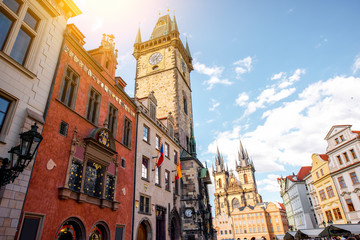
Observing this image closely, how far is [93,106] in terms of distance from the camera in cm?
1302

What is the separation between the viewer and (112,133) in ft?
46.6

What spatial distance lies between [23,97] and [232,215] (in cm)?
10438

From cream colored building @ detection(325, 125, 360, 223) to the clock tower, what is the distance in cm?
1938

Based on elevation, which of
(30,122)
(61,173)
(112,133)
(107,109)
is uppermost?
(107,109)

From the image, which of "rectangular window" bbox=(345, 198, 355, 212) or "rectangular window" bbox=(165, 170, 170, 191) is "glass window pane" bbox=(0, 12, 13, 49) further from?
"rectangular window" bbox=(345, 198, 355, 212)

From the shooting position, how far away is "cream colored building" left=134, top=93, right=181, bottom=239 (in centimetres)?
1576

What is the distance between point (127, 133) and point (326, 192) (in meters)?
31.4

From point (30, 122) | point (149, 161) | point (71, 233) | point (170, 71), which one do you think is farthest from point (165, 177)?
point (170, 71)

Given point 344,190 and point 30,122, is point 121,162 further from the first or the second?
point 344,190

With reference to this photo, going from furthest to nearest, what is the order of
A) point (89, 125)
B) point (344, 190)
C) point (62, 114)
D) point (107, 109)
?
1. point (344, 190)
2. point (107, 109)
3. point (89, 125)
4. point (62, 114)

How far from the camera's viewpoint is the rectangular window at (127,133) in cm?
1573

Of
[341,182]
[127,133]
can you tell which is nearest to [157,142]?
[127,133]

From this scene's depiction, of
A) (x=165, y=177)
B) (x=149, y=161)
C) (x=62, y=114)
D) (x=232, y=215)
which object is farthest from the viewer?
(x=232, y=215)

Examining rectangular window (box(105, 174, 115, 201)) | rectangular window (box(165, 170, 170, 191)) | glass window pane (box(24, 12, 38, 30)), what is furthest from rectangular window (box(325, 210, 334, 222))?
glass window pane (box(24, 12, 38, 30))
